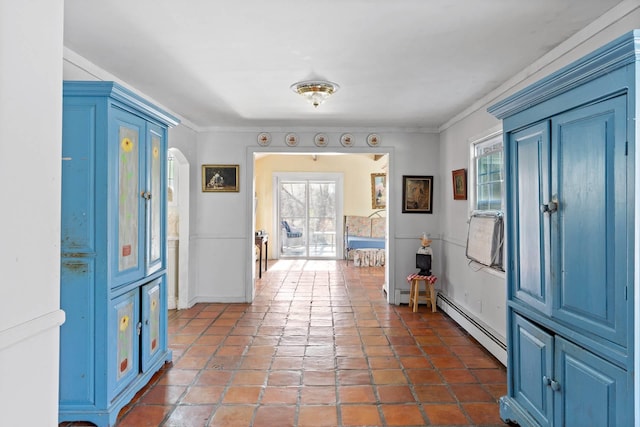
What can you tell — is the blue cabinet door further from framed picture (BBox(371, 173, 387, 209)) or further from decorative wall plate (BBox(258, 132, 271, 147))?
framed picture (BBox(371, 173, 387, 209))

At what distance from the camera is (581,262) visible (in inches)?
69.8

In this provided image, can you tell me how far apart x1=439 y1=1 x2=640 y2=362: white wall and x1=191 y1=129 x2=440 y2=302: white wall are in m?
0.38

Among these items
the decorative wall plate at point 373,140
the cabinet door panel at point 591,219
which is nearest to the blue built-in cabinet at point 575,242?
the cabinet door panel at point 591,219

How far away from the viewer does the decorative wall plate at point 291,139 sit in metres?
5.44

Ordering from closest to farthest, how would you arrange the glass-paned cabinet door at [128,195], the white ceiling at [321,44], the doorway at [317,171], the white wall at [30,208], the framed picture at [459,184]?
the white wall at [30,208], the white ceiling at [321,44], the glass-paned cabinet door at [128,195], the framed picture at [459,184], the doorway at [317,171]

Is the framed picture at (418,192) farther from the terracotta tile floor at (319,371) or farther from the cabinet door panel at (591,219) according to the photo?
the cabinet door panel at (591,219)

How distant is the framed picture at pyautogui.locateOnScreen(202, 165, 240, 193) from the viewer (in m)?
5.48

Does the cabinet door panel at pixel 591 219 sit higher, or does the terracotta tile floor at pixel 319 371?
the cabinet door panel at pixel 591 219

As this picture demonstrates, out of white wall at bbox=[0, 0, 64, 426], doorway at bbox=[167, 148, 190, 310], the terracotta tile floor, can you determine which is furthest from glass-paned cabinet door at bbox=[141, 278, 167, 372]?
doorway at bbox=[167, 148, 190, 310]

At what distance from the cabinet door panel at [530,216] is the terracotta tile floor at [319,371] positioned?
3.09ft

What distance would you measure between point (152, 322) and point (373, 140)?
3604mm

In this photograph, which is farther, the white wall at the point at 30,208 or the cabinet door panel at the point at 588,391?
the cabinet door panel at the point at 588,391

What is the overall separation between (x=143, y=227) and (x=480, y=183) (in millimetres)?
3244

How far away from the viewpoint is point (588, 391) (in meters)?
1.75
